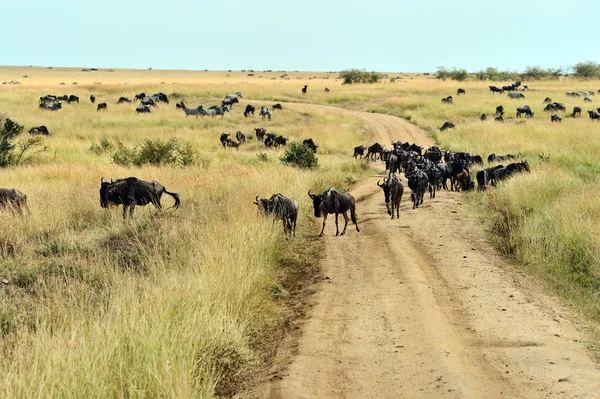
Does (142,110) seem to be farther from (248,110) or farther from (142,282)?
(142,282)

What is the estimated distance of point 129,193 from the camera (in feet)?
45.0

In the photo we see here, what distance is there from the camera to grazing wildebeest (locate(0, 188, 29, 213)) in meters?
13.3

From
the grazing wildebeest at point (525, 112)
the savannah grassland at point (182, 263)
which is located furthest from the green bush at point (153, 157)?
the grazing wildebeest at point (525, 112)

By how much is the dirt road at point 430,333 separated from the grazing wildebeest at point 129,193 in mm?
4327

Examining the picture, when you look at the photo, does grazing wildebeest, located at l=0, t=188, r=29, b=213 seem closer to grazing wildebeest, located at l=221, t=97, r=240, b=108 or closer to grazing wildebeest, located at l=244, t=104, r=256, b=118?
grazing wildebeest, located at l=244, t=104, r=256, b=118

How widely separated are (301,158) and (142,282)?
1644 cm

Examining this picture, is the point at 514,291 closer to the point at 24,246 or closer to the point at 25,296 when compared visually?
the point at 25,296

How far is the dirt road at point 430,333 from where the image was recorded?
630cm

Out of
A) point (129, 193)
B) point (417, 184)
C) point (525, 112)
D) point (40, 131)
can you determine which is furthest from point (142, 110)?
point (129, 193)

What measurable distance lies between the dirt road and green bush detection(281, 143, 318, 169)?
1165 cm

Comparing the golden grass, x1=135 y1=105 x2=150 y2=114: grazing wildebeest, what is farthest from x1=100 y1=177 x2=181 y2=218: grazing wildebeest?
x1=135 y1=105 x2=150 y2=114: grazing wildebeest

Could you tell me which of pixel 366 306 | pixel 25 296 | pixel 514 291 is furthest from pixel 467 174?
pixel 25 296

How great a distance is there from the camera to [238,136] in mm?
34500

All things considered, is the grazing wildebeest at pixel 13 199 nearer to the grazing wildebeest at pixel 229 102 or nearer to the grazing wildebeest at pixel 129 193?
the grazing wildebeest at pixel 129 193
